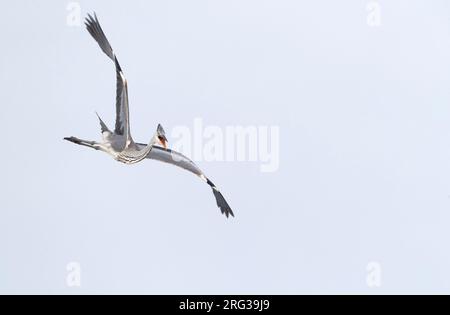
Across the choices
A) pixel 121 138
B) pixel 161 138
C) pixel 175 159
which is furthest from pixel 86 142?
pixel 175 159

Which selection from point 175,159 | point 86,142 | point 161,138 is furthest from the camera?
point 175,159

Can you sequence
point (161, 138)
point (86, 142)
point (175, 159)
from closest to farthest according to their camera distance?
point (161, 138) → point (86, 142) → point (175, 159)

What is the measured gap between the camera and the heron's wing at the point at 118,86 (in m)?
23.8

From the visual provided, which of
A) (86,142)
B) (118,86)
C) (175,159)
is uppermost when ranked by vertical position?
(118,86)

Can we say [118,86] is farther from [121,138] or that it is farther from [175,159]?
[175,159]

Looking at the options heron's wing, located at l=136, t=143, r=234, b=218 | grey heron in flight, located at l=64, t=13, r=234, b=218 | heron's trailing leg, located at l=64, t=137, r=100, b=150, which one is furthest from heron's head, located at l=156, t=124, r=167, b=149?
heron's trailing leg, located at l=64, t=137, r=100, b=150

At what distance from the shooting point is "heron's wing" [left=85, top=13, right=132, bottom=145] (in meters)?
23.8

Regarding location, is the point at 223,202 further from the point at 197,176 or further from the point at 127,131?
the point at 127,131

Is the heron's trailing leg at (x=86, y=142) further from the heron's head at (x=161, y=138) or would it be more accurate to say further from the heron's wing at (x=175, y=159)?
the heron's head at (x=161, y=138)

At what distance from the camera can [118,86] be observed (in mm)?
23875
